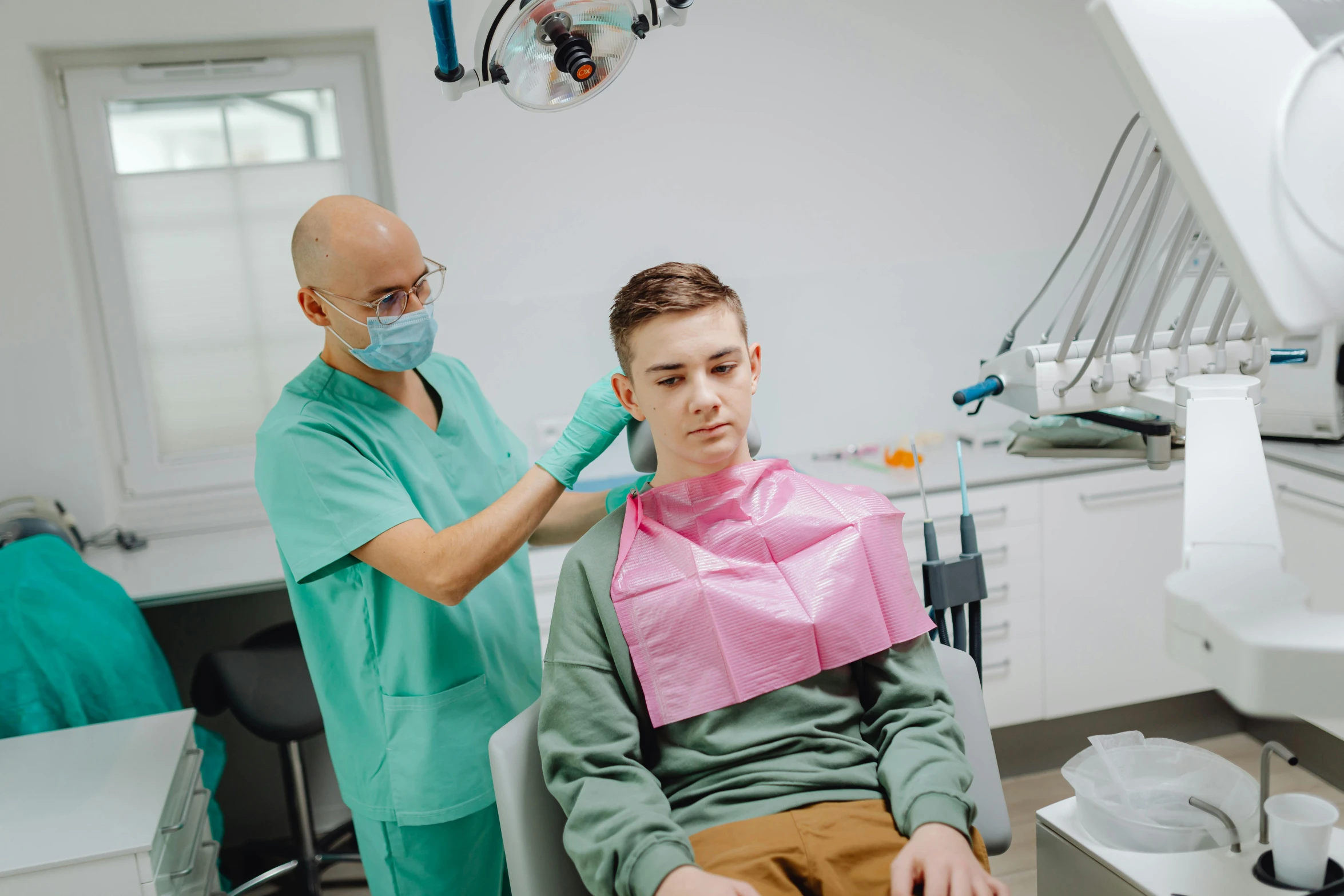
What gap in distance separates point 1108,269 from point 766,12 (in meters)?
1.34

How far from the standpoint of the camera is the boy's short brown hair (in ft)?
4.28

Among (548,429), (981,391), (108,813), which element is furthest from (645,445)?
(548,429)

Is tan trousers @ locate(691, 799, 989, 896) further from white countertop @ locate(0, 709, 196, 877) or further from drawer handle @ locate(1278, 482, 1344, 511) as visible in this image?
drawer handle @ locate(1278, 482, 1344, 511)

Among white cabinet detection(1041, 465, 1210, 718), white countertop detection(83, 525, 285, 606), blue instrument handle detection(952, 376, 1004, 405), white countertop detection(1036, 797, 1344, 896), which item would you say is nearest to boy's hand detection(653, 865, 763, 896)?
white countertop detection(1036, 797, 1344, 896)

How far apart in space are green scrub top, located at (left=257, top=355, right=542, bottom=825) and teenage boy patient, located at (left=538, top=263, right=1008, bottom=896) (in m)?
0.23

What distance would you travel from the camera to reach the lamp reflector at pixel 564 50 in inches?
43.1

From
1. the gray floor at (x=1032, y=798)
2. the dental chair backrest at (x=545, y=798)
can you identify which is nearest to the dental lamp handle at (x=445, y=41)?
the dental chair backrest at (x=545, y=798)

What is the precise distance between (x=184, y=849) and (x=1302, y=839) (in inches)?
65.6

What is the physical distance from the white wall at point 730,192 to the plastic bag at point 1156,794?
1760 mm

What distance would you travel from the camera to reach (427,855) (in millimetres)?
1429

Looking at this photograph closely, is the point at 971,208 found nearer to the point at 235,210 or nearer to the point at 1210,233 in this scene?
the point at 235,210

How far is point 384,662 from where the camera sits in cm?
140

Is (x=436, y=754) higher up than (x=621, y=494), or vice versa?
(x=621, y=494)

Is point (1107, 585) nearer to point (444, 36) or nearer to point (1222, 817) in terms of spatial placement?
point (1222, 817)
